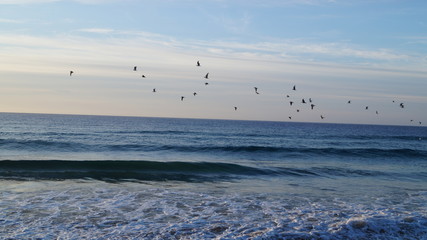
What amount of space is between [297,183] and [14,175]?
1557cm

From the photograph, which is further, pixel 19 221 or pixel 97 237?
pixel 19 221

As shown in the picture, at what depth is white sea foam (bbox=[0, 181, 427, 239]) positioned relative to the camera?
10470 millimetres

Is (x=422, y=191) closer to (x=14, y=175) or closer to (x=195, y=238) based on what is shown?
(x=195, y=238)

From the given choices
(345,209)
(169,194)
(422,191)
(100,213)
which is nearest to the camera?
(100,213)

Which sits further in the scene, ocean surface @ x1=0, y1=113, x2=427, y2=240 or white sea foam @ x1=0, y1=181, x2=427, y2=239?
ocean surface @ x1=0, y1=113, x2=427, y2=240

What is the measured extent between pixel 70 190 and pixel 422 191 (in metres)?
16.9

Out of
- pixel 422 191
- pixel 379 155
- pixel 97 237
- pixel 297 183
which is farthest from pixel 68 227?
pixel 379 155

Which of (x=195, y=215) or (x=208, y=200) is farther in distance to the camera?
(x=208, y=200)

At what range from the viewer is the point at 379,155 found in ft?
125

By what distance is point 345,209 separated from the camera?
13.6 m

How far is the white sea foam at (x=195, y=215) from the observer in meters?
10.5

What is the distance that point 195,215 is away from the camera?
485 inches

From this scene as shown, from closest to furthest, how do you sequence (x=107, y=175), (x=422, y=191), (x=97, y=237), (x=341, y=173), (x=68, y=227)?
(x=97, y=237) → (x=68, y=227) → (x=422, y=191) → (x=107, y=175) → (x=341, y=173)

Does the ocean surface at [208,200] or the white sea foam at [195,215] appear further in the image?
the ocean surface at [208,200]
